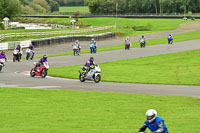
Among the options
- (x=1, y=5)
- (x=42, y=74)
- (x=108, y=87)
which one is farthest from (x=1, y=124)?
(x=1, y=5)

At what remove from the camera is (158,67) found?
41.7 m

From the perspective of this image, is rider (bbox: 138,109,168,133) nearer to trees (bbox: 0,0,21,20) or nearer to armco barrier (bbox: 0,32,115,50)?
armco barrier (bbox: 0,32,115,50)

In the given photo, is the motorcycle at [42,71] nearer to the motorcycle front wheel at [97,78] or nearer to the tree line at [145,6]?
the motorcycle front wheel at [97,78]

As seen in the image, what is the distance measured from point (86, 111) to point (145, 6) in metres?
169

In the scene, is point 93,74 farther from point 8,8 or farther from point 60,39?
point 8,8

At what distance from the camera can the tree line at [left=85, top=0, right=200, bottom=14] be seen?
175875mm

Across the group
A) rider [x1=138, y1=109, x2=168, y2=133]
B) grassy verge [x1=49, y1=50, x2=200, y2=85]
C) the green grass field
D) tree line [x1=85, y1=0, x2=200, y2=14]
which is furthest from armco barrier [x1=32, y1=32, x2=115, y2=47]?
tree line [x1=85, y1=0, x2=200, y2=14]

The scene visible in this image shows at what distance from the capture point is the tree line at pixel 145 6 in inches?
6924

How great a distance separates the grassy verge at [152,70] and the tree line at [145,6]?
127 m

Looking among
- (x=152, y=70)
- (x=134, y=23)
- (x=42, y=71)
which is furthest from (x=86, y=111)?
(x=134, y=23)

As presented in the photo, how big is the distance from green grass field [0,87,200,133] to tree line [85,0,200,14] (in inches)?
6006

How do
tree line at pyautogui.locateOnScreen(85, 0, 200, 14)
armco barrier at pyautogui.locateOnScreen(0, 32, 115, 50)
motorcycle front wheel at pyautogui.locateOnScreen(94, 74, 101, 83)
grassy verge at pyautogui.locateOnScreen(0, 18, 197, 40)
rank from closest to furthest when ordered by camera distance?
motorcycle front wheel at pyautogui.locateOnScreen(94, 74, 101, 83)
armco barrier at pyautogui.locateOnScreen(0, 32, 115, 50)
grassy verge at pyautogui.locateOnScreen(0, 18, 197, 40)
tree line at pyautogui.locateOnScreen(85, 0, 200, 14)

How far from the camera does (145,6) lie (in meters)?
184

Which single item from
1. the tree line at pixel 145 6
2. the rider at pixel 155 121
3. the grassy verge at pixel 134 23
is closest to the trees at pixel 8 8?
the grassy verge at pixel 134 23
